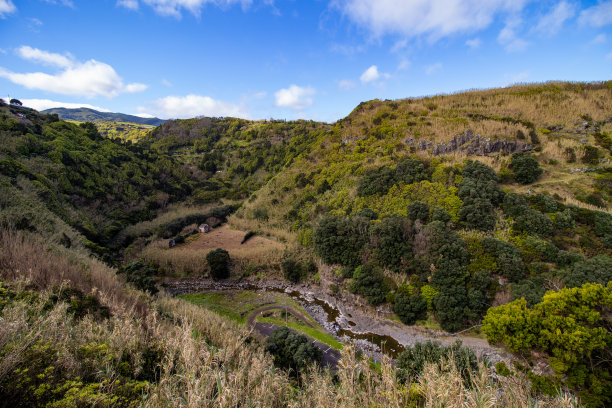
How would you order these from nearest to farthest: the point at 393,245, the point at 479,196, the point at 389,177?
the point at 479,196 → the point at 393,245 → the point at 389,177

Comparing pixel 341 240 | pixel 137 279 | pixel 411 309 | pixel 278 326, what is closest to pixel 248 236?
pixel 341 240

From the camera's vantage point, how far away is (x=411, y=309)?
15891 mm

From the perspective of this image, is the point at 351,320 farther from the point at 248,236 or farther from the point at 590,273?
the point at 248,236

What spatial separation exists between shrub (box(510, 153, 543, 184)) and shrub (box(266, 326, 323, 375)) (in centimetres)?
1928

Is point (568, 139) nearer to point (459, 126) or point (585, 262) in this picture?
point (459, 126)

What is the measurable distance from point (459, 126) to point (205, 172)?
167ft

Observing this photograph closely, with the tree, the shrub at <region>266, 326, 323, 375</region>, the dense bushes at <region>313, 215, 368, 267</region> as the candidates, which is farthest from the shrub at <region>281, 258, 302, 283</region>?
the tree

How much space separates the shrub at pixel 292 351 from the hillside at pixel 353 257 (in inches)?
5.1

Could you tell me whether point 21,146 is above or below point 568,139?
below

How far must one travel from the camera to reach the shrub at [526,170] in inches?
745

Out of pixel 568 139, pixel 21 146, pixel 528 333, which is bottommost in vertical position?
pixel 528 333

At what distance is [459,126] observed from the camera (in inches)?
993

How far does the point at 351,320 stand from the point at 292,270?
7.19 meters

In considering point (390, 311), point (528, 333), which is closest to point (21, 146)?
point (390, 311)
